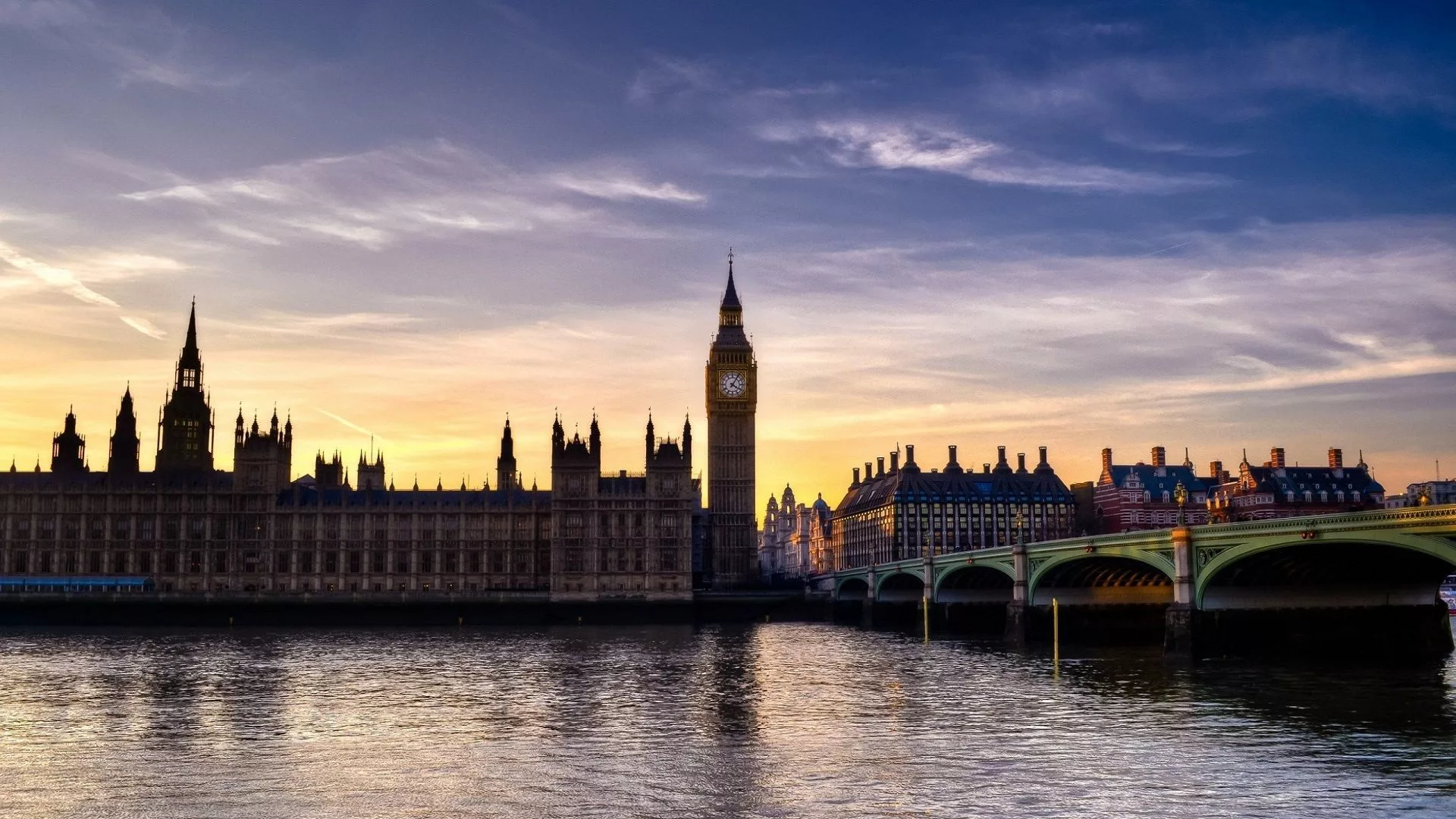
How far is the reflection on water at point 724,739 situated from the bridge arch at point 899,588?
69.7 m

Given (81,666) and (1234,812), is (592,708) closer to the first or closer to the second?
(1234,812)

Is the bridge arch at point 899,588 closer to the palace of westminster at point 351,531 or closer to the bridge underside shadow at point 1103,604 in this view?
the palace of westminster at point 351,531

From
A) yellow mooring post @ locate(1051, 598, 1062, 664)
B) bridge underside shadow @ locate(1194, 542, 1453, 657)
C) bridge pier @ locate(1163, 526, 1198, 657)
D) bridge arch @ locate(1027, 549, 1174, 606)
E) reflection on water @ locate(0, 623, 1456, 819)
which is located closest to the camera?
reflection on water @ locate(0, 623, 1456, 819)

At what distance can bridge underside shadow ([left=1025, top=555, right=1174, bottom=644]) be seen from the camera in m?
102

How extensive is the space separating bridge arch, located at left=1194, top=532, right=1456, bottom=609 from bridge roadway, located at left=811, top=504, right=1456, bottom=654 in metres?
0.09

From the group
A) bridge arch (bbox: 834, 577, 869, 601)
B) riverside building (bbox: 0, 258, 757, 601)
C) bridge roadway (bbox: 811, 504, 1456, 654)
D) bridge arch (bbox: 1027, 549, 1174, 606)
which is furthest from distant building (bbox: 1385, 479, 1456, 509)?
riverside building (bbox: 0, 258, 757, 601)

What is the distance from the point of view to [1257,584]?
258 ft

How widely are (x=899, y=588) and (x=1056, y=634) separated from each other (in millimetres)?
74498

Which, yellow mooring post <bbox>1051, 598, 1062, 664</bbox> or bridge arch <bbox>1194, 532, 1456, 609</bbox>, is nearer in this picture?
bridge arch <bbox>1194, 532, 1456, 609</bbox>

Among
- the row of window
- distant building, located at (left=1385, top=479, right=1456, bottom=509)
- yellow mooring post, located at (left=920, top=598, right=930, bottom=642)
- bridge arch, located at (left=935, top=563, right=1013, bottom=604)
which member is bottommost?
yellow mooring post, located at (left=920, top=598, right=930, bottom=642)

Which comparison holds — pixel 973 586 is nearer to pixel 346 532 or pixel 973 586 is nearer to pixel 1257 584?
pixel 1257 584

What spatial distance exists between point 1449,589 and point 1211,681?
104 m

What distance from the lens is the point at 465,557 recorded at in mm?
170000

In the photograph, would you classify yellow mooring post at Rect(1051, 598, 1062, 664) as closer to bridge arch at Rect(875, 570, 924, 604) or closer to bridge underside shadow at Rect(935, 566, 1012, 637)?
bridge underside shadow at Rect(935, 566, 1012, 637)
